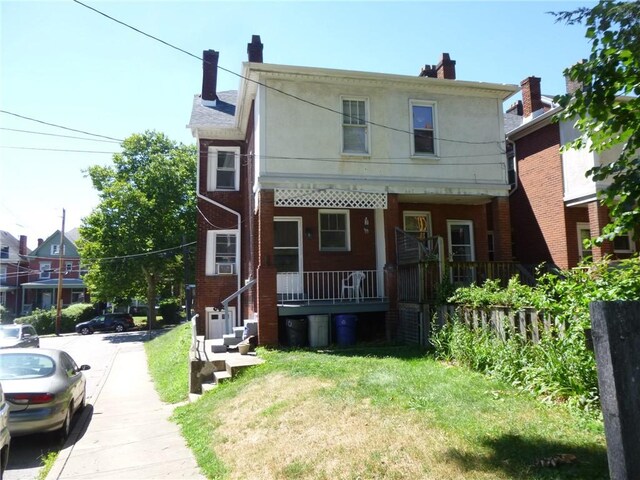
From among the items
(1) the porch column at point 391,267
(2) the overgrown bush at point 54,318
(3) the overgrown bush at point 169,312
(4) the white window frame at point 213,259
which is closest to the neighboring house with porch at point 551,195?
(1) the porch column at point 391,267

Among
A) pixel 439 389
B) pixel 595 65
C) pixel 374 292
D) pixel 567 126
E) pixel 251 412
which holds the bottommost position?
pixel 251 412

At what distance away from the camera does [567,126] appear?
49.4ft

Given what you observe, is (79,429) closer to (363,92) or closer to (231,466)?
(231,466)

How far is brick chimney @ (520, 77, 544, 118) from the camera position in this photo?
1717cm

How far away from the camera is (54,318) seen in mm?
40094

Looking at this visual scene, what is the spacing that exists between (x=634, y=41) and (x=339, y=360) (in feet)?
22.3

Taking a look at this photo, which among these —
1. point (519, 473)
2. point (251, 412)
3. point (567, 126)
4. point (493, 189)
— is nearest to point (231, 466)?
point (251, 412)

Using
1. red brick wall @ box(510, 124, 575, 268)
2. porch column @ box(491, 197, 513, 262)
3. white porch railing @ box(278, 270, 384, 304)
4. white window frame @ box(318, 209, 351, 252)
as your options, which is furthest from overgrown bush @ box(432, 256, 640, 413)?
red brick wall @ box(510, 124, 575, 268)

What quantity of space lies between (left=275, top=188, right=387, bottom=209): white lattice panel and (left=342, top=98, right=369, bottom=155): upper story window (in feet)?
4.03

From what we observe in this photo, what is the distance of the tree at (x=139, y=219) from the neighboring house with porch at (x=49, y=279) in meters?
22.1

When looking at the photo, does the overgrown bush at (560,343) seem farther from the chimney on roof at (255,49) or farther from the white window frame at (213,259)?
the chimney on roof at (255,49)

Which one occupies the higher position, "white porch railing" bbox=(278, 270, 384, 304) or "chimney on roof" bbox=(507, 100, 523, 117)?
"chimney on roof" bbox=(507, 100, 523, 117)

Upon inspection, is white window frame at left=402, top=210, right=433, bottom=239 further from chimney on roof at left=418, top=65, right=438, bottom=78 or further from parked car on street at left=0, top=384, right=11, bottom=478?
parked car on street at left=0, top=384, right=11, bottom=478

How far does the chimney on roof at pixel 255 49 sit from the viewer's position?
15880 millimetres
